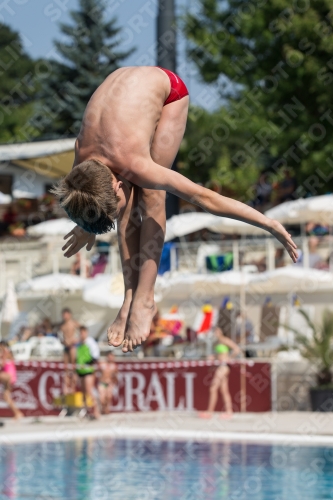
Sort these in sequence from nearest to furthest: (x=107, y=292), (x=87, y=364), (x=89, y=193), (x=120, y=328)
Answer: (x=89, y=193), (x=120, y=328), (x=87, y=364), (x=107, y=292)

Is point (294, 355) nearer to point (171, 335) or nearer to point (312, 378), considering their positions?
point (312, 378)

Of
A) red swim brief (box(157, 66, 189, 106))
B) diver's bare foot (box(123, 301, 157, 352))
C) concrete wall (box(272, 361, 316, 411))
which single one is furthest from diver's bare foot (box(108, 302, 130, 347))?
concrete wall (box(272, 361, 316, 411))

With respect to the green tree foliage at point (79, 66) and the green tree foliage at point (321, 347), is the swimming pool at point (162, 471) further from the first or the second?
the green tree foliage at point (79, 66)

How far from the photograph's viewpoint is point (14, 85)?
5288cm

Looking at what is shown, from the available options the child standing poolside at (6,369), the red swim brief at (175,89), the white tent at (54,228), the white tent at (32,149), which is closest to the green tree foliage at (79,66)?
the white tent at (32,149)

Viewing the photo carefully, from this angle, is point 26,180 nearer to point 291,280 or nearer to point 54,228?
point 54,228

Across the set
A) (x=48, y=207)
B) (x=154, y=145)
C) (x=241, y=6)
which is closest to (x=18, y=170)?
(x=48, y=207)

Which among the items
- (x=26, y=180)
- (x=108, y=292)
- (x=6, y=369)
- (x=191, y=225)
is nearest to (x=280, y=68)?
(x=191, y=225)

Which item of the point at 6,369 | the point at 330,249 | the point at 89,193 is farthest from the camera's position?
the point at 330,249

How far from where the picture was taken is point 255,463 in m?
13.6

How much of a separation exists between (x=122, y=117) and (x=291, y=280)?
12.5 metres

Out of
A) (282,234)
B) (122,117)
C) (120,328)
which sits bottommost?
(120,328)

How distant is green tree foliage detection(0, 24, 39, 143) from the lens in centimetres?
4806

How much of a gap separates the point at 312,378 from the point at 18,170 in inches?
847
